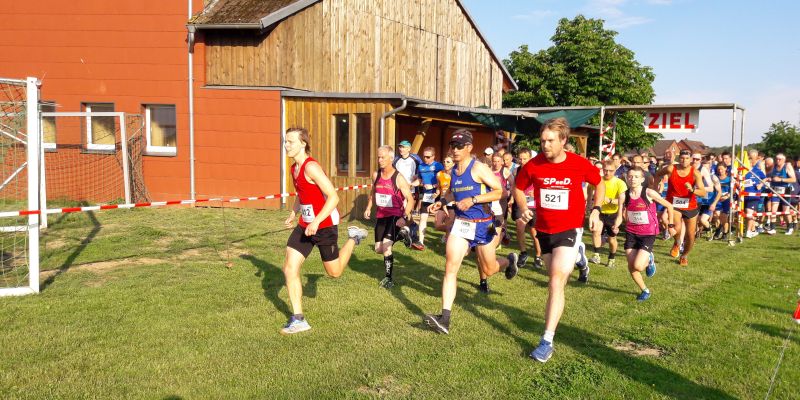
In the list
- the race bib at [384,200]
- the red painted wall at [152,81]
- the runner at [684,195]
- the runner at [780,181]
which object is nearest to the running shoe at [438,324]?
the race bib at [384,200]

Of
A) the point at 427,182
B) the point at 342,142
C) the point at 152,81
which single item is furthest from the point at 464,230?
the point at 152,81

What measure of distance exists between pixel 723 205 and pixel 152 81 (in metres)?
14.7

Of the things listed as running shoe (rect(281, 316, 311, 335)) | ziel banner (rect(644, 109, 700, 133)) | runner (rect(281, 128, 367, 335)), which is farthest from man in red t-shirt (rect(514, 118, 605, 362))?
ziel banner (rect(644, 109, 700, 133))

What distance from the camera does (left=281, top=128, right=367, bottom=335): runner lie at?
6.04 m

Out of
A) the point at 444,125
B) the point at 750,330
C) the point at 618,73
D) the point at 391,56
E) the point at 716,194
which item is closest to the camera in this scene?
the point at 750,330

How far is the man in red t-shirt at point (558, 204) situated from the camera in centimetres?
549

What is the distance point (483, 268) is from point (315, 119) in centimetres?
936

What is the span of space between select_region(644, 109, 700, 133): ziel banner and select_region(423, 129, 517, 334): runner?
9641 mm

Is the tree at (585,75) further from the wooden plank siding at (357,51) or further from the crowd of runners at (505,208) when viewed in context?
the crowd of runners at (505,208)

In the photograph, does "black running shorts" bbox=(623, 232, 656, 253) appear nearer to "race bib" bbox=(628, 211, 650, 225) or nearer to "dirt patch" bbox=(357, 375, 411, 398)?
"race bib" bbox=(628, 211, 650, 225)

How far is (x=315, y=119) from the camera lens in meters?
15.7

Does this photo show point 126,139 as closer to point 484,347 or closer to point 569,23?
point 484,347

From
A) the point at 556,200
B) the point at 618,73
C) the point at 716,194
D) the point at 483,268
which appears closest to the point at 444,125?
the point at 716,194

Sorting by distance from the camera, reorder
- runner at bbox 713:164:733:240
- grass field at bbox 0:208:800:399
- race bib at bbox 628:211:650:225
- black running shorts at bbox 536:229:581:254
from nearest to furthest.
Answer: grass field at bbox 0:208:800:399
black running shorts at bbox 536:229:581:254
race bib at bbox 628:211:650:225
runner at bbox 713:164:733:240
